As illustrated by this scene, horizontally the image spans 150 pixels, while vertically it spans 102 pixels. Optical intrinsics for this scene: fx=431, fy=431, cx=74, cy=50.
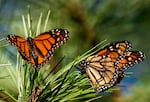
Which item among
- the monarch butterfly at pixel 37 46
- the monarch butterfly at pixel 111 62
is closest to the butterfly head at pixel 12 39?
the monarch butterfly at pixel 37 46

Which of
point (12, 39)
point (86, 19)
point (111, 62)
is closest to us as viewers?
point (12, 39)

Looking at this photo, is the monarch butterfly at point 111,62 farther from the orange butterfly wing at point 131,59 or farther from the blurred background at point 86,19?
the blurred background at point 86,19

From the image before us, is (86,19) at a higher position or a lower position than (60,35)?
higher

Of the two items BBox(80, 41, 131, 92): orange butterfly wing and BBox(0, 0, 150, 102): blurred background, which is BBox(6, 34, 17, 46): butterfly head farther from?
BBox(0, 0, 150, 102): blurred background

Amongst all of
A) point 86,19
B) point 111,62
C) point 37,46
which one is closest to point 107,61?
point 111,62

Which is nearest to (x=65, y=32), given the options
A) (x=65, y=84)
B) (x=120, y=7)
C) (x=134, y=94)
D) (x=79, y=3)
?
(x=65, y=84)

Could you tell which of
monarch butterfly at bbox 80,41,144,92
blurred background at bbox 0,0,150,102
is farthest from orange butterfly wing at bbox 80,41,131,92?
blurred background at bbox 0,0,150,102

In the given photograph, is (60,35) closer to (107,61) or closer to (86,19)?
(107,61)
